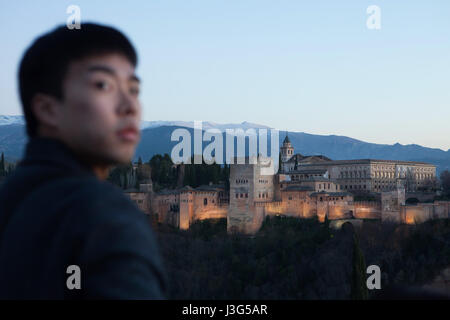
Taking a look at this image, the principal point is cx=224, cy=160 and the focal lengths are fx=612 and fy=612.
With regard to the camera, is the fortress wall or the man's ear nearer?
the man's ear

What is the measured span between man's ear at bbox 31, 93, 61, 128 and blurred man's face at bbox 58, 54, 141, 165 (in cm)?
2

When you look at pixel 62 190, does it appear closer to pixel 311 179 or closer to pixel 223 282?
pixel 223 282

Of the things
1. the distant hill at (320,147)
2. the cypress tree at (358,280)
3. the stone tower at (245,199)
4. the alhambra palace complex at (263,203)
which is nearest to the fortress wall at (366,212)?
the alhambra palace complex at (263,203)

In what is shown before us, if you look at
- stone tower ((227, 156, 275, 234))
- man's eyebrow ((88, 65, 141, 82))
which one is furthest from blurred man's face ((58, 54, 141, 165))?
stone tower ((227, 156, 275, 234))

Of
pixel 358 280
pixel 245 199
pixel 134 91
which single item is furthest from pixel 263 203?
pixel 134 91

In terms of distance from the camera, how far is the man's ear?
1303mm

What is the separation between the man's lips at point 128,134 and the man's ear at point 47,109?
142 mm

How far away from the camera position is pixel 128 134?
1.28 m

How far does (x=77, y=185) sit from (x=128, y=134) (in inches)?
6.2

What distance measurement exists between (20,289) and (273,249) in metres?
31.2

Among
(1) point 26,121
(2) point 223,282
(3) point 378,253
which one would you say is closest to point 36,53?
(1) point 26,121

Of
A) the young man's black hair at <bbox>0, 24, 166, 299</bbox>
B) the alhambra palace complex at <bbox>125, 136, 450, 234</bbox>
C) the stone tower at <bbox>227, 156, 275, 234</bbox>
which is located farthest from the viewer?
the stone tower at <bbox>227, 156, 275, 234</bbox>

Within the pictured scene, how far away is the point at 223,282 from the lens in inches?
1153

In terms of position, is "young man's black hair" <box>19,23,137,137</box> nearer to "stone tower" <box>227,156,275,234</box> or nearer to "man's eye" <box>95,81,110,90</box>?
"man's eye" <box>95,81,110,90</box>
